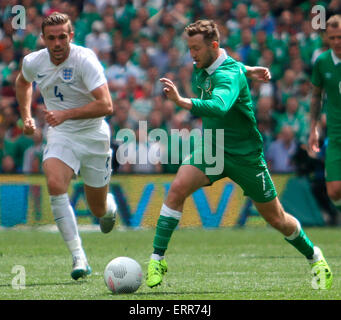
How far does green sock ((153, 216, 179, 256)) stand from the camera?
22.8 ft

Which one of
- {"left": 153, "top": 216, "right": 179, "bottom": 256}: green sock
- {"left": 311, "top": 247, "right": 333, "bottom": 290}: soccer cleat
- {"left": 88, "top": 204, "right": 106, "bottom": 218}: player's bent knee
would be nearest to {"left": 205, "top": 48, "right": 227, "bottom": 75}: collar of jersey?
{"left": 153, "top": 216, "right": 179, "bottom": 256}: green sock

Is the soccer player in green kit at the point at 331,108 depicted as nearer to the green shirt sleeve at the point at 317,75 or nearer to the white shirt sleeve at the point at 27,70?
the green shirt sleeve at the point at 317,75

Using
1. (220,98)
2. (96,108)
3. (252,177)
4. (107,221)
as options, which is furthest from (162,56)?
(220,98)

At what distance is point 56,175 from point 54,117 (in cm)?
60

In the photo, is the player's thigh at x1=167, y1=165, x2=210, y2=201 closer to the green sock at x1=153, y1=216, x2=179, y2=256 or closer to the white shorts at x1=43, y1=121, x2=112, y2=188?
the green sock at x1=153, y1=216, x2=179, y2=256

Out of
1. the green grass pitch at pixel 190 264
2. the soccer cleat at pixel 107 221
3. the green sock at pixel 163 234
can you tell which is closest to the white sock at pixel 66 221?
the green grass pitch at pixel 190 264

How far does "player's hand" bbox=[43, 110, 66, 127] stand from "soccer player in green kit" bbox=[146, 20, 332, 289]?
1.15 meters

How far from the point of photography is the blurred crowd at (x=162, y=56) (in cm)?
1391

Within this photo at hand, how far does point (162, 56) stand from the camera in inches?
605

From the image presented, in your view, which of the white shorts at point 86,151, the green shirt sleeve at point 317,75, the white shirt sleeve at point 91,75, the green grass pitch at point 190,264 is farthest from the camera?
the green shirt sleeve at point 317,75

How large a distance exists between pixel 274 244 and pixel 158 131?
3.17 metres

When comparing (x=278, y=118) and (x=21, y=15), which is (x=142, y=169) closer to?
(x=278, y=118)

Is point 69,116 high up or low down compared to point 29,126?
up

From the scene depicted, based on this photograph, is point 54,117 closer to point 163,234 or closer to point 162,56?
point 163,234
